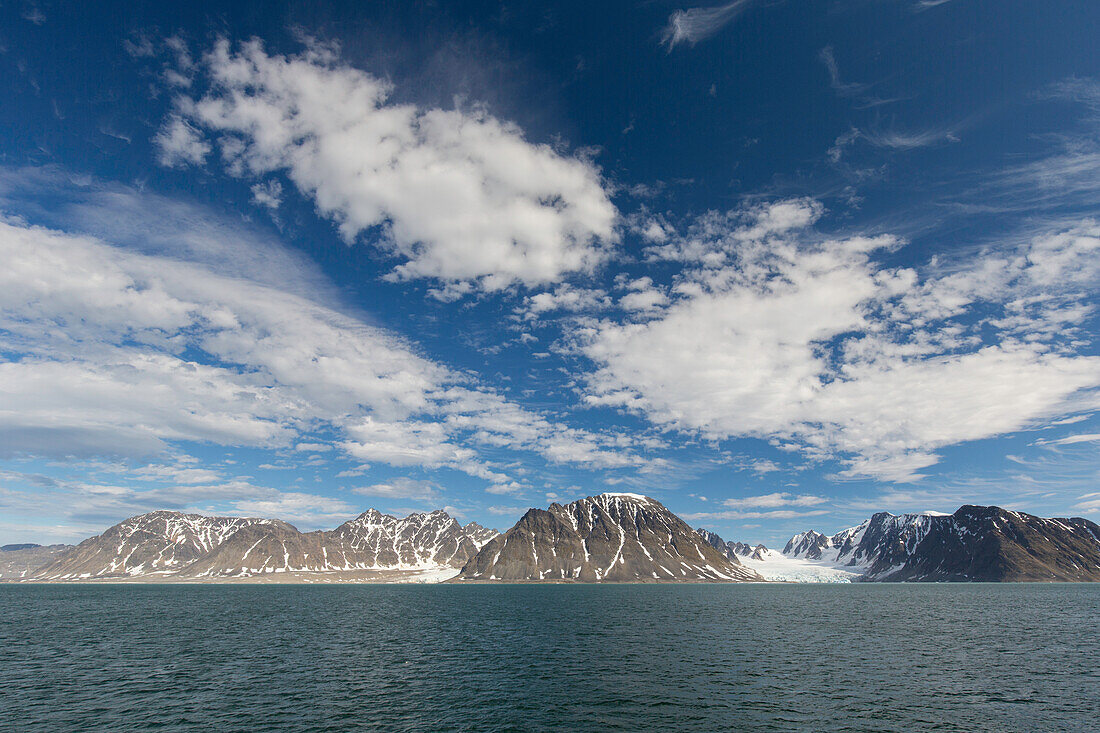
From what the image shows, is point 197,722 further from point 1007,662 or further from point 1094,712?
point 1007,662

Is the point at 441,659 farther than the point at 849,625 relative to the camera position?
No

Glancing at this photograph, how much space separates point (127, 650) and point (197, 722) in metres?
51.1

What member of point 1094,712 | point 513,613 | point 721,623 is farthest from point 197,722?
point 513,613

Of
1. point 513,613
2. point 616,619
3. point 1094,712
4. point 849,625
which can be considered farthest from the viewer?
point 513,613

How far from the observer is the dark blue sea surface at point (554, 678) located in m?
45.3

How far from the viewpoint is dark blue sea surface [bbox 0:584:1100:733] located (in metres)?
45.3

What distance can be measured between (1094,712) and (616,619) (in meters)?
93.7

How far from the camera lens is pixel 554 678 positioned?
61.3 metres

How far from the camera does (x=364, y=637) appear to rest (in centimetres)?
9838

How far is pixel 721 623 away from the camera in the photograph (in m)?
119

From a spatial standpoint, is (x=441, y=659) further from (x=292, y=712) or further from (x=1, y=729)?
(x=1, y=729)

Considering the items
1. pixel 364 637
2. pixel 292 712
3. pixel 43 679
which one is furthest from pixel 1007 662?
pixel 43 679

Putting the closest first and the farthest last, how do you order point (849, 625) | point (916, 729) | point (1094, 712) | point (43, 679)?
point (916, 729)
point (1094, 712)
point (43, 679)
point (849, 625)

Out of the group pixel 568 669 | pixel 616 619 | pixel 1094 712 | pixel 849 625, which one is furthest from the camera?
pixel 616 619
